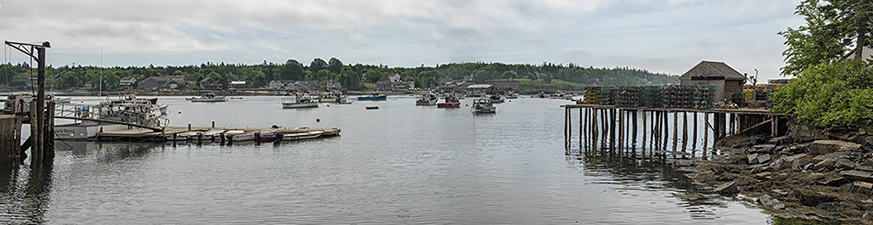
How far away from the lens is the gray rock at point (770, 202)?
66.9 ft

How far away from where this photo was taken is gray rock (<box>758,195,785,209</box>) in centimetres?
2038

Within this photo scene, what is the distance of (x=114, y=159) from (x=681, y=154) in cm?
3500

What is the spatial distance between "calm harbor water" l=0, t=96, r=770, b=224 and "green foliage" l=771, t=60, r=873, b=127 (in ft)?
29.8

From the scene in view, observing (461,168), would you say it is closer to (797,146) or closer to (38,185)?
(797,146)

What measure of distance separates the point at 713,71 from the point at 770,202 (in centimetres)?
3045

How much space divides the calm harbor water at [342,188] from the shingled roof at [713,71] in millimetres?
16764

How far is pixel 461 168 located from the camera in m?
33.7

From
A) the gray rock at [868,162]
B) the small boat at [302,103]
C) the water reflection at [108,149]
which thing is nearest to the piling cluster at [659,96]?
the gray rock at [868,162]

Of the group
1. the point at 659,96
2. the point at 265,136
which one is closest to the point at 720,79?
the point at 659,96

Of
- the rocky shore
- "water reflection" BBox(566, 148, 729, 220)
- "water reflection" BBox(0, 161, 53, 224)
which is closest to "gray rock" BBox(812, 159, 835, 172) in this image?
the rocky shore

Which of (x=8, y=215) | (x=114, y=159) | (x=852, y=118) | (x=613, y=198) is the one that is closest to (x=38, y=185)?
(x=8, y=215)

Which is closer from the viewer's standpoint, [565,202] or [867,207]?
[867,207]

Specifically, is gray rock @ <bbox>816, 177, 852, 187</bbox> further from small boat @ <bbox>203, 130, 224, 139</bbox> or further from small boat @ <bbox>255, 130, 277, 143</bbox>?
small boat @ <bbox>203, 130, 224, 139</bbox>

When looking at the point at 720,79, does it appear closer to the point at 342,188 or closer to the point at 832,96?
the point at 832,96
